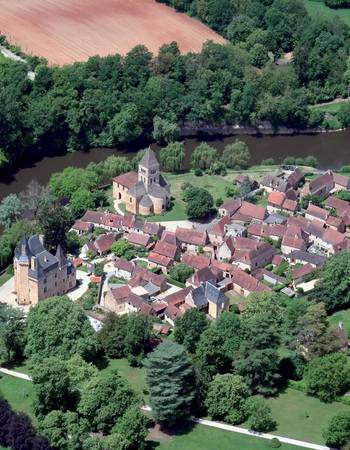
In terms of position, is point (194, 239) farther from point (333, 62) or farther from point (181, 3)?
point (181, 3)

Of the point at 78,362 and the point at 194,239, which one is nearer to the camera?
the point at 78,362

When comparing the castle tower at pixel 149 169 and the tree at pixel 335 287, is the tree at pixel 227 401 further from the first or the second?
the castle tower at pixel 149 169

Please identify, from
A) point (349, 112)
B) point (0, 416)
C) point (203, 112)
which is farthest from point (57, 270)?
point (349, 112)

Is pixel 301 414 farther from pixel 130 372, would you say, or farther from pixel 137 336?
pixel 137 336

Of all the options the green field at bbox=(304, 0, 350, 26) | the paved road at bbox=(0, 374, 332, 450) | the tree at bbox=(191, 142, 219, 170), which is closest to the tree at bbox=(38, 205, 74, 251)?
the tree at bbox=(191, 142, 219, 170)

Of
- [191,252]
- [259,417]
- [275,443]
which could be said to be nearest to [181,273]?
[191,252]

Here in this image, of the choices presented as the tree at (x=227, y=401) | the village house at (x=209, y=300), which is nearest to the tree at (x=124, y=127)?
the village house at (x=209, y=300)

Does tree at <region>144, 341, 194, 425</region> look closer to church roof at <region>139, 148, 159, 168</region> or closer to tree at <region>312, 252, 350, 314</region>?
tree at <region>312, 252, 350, 314</region>
